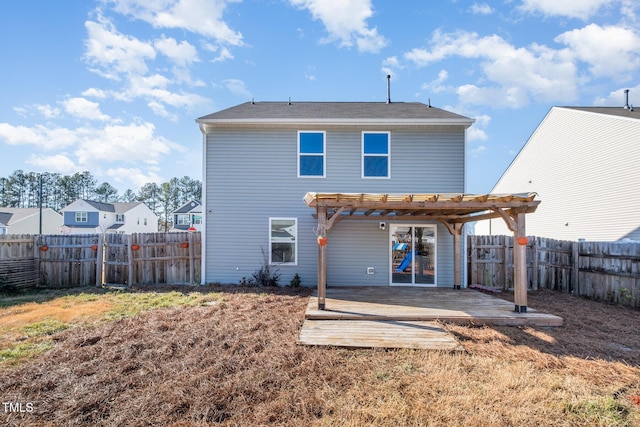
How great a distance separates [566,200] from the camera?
44.3ft

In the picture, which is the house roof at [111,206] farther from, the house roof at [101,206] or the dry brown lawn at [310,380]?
the dry brown lawn at [310,380]

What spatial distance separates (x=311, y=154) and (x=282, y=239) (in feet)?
8.93

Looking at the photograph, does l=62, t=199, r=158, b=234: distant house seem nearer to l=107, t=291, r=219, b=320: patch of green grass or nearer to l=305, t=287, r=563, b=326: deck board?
l=107, t=291, r=219, b=320: patch of green grass

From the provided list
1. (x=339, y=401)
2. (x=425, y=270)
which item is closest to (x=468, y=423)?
(x=339, y=401)

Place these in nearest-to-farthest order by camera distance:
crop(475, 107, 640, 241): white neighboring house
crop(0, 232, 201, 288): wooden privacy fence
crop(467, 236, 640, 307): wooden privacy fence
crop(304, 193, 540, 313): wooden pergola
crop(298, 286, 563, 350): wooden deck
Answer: crop(298, 286, 563, 350): wooden deck → crop(304, 193, 540, 313): wooden pergola → crop(467, 236, 640, 307): wooden privacy fence → crop(0, 232, 201, 288): wooden privacy fence → crop(475, 107, 640, 241): white neighboring house

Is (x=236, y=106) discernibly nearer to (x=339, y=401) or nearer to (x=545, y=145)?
(x=339, y=401)

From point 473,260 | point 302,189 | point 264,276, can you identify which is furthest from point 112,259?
point 473,260

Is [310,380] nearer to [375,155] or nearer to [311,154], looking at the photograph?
[311,154]

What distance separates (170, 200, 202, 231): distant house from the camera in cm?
3512

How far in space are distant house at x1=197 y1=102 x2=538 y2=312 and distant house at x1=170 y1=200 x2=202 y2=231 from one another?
2788 centimetres

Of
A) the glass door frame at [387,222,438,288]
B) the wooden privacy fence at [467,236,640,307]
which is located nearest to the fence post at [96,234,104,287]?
the glass door frame at [387,222,438,288]

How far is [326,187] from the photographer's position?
8.90m

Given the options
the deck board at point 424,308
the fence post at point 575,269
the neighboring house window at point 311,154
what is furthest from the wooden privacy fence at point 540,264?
the neighboring house window at point 311,154

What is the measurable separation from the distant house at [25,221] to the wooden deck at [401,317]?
36838mm
